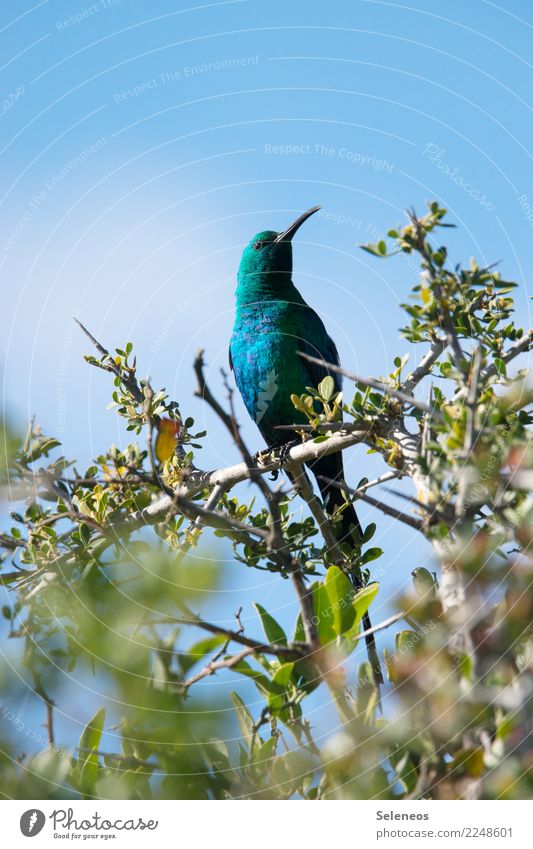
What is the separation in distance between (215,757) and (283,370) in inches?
182

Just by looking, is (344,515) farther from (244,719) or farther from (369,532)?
(244,719)

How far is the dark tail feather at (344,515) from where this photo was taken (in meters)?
2.16

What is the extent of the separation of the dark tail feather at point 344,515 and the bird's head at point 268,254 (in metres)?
1.68

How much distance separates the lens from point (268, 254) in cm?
666

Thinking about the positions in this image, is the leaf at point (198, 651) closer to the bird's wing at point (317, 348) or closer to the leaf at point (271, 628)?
the leaf at point (271, 628)

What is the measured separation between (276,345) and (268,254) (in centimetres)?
107

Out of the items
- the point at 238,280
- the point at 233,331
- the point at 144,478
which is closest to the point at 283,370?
the point at 233,331

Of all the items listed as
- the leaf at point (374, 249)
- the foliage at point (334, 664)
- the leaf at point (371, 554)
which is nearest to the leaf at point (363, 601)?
the foliage at point (334, 664)

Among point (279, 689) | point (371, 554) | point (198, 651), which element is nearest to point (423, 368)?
point (371, 554)

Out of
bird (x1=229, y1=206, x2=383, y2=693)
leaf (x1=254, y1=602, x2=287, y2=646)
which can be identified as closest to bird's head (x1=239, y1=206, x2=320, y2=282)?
bird (x1=229, y1=206, x2=383, y2=693)

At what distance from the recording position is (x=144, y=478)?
6.30ft

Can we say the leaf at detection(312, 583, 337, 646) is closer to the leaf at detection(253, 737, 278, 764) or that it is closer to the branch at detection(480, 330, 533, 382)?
the leaf at detection(253, 737, 278, 764)

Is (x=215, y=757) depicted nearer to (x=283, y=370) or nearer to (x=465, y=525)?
(x=465, y=525)
